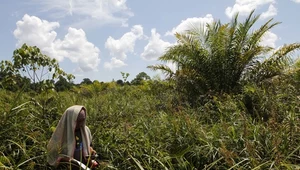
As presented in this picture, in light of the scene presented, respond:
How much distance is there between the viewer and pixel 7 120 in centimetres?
443

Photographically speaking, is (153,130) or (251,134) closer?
(251,134)

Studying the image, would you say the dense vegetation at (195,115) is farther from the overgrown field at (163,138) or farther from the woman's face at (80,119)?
the woman's face at (80,119)

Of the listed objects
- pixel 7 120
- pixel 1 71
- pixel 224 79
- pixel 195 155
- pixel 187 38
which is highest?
pixel 187 38

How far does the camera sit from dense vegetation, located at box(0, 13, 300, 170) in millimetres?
3850

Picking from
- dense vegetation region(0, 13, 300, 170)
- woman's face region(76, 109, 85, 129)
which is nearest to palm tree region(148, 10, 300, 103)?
dense vegetation region(0, 13, 300, 170)

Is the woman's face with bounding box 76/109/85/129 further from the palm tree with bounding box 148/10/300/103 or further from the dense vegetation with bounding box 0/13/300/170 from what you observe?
the palm tree with bounding box 148/10/300/103

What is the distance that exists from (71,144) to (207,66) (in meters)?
6.43

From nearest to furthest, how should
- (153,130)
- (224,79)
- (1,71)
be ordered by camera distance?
(153,130)
(1,71)
(224,79)

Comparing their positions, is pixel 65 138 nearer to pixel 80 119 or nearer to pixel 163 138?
pixel 80 119

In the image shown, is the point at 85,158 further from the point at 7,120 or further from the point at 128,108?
the point at 128,108

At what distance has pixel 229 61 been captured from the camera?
9508mm

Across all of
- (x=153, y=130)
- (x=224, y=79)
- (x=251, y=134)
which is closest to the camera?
(x=251, y=134)

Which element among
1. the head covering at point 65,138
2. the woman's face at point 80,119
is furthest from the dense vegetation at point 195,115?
the woman's face at point 80,119

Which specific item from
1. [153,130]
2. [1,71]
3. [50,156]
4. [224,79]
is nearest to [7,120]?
[50,156]
